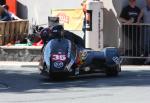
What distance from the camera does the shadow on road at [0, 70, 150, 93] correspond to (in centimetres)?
1467

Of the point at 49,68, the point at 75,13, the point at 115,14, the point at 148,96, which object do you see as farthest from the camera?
the point at 75,13

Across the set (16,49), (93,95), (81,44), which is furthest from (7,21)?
(93,95)

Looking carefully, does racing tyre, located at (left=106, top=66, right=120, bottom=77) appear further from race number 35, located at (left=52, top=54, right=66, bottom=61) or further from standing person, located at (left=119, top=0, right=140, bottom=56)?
standing person, located at (left=119, top=0, right=140, bottom=56)

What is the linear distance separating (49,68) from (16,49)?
482 centimetres

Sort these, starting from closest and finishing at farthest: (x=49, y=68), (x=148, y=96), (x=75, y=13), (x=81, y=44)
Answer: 1. (x=148, y=96)
2. (x=49, y=68)
3. (x=81, y=44)
4. (x=75, y=13)

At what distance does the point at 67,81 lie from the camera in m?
15.7

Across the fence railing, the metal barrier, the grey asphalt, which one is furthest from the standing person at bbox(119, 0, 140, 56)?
the fence railing

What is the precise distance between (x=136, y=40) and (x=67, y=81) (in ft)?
14.0

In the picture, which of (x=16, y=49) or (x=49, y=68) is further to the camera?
(x=16, y=49)

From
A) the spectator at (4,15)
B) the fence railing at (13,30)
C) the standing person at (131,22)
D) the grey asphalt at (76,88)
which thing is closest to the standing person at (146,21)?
the standing person at (131,22)

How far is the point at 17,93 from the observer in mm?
13719

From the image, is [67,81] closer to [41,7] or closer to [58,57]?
[58,57]

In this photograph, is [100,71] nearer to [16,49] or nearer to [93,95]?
[93,95]

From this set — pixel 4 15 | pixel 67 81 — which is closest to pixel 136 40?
pixel 67 81
